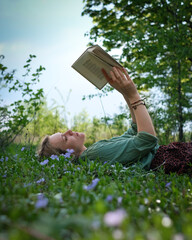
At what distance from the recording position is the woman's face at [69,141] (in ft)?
10.3

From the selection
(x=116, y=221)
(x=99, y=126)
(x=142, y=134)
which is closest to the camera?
(x=116, y=221)

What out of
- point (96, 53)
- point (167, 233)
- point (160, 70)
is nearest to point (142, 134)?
point (96, 53)

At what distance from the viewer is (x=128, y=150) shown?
271 cm

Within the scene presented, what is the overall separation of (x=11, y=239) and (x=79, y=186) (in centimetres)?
61

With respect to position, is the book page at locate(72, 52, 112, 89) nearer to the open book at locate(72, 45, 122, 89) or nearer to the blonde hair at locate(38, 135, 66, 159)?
the open book at locate(72, 45, 122, 89)

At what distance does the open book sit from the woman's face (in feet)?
2.54

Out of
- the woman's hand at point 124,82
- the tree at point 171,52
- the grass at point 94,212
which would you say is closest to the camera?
the grass at point 94,212

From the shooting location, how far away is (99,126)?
8445mm

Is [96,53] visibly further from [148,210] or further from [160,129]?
[160,129]

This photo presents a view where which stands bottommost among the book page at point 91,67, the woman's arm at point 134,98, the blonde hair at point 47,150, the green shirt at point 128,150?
the green shirt at point 128,150

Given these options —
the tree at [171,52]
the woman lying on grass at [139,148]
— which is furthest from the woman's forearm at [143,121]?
the tree at [171,52]

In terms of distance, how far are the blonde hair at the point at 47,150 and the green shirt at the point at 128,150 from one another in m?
0.53

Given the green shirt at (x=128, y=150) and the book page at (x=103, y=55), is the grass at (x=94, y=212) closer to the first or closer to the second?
the green shirt at (x=128, y=150)

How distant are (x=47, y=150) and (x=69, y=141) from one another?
0.37 m
